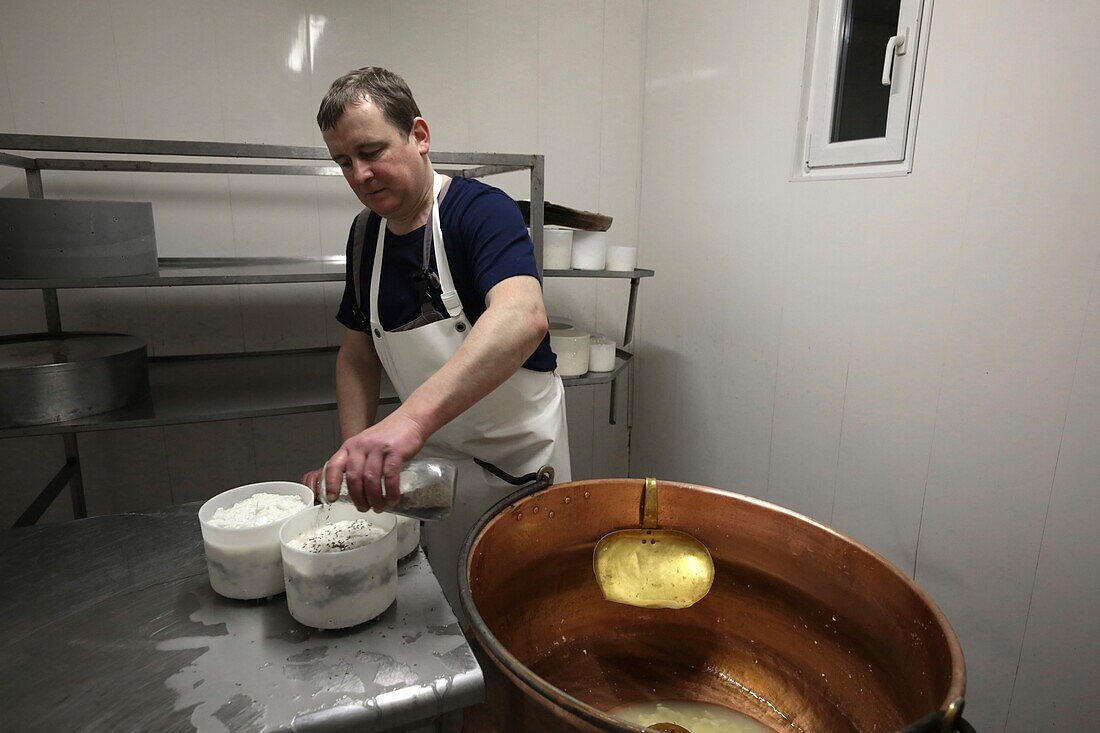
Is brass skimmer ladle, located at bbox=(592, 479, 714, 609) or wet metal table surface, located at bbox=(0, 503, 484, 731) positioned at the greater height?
wet metal table surface, located at bbox=(0, 503, 484, 731)

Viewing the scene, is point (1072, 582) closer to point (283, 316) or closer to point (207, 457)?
point (283, 316)

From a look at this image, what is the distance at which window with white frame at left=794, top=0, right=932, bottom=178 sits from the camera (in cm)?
136

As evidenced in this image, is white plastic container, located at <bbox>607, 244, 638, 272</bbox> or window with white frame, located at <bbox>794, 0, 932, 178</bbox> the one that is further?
white plastic container, located at <bbox>607, 244, 638, 272</bbox>

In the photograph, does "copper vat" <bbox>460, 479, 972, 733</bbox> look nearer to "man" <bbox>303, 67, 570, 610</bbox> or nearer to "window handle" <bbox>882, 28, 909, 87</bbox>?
"man" <bbox>303, 67, 570, 610</bbox>

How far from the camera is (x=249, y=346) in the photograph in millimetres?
2029

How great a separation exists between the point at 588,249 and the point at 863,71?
815 mm

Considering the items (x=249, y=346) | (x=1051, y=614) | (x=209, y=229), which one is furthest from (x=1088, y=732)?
(x=209, y=229)

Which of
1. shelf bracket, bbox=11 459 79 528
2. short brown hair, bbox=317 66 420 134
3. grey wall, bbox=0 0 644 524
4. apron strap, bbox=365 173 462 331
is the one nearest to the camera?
short brown hair, bbox=317 66 420 134

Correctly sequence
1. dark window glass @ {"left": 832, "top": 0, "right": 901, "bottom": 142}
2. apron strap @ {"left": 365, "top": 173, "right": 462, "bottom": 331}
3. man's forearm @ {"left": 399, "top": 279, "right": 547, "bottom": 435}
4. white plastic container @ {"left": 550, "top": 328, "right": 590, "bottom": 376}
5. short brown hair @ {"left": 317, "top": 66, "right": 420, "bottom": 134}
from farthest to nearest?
1. white plastic container @ {"left": 550, "top": 328, "right": 590, "bottom": 376}
2. dark window glass @ {"left": 832, "top": 0, "right": 901, "bottom": 142}
3. apron strap @ {"left": 365, "top": 173, "right": 462, "bottom": 331}
4. short brown hair @ {"left": 317, "top": 66, "right": 420, "bottom": 134}
5. man's forearm @ {"left": 399, "top": 279, "right": 547, "bottom": 435}

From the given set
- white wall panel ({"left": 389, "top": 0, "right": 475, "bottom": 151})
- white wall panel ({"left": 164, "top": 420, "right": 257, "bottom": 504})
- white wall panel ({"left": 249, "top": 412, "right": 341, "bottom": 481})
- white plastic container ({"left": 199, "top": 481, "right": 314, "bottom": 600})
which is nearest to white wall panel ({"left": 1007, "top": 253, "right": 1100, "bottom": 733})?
white plastic container ({"left": 199, "top": 481, "right": 314, "bottom": 600})

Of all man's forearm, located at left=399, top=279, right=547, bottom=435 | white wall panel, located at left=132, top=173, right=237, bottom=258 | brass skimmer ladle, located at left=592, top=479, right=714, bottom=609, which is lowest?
brass skimmer ladle, located at left=592, top=479, right=714, bottom=609

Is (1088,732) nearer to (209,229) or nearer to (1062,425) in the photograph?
(1062,425)

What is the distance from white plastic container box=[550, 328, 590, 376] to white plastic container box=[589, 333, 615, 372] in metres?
0.04

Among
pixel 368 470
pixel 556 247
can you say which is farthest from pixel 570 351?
pixel 368 470
